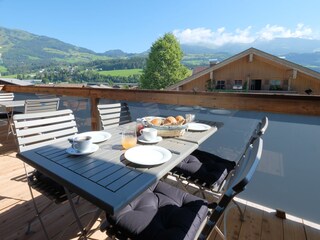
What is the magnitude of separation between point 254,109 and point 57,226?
212cm

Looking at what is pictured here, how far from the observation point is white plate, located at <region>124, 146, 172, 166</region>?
1.18 metres

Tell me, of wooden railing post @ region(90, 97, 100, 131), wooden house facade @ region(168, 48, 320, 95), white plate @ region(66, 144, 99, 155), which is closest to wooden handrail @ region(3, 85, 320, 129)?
wooden railing post @ region(90, 97, 100, 131)

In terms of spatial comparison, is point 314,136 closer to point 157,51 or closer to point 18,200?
point 18,200

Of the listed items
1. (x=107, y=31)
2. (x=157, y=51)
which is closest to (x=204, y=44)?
(x=107, y=31)

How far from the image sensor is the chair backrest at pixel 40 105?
3404mm

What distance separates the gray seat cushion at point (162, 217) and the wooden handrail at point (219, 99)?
3.68 feet

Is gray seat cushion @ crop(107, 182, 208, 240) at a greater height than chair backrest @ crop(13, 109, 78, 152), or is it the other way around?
chair backrest @ crop(13, 109, 78, 152)

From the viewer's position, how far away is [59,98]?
3.71 meters

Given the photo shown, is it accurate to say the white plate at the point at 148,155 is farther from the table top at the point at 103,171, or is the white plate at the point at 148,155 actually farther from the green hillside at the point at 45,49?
the green hillside at the point at 45,49

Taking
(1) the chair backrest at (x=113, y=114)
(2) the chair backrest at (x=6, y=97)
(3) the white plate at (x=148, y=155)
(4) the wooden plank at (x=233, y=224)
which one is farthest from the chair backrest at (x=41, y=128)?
(2) the chair backrest at (x=6, y=97)

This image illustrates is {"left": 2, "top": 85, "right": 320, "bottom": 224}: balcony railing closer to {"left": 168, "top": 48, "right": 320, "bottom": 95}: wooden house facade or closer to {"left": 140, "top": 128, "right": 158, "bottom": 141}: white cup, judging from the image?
{"left": 140, "top": 128, "right": 158, "bottom": 141}: white cup

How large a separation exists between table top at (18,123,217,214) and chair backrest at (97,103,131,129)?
0.89 metres

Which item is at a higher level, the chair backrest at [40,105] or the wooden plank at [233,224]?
the chair backrest at [40,105]

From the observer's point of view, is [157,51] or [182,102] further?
[157,51]
